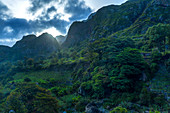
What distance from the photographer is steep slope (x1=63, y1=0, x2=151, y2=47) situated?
7050 cm

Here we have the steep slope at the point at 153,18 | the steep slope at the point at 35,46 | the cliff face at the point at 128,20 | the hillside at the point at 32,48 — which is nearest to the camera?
the steep slope at the point at 153,18

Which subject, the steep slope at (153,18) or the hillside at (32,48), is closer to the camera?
the steep slope at (153,18)

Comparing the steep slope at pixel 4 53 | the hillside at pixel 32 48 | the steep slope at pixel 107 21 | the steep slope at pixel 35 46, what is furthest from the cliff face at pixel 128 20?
the steep slope at pixel 4 53

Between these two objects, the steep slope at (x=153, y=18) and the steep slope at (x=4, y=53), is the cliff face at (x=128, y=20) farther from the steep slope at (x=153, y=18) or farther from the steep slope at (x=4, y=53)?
the steep slope at (x=4, y=53)

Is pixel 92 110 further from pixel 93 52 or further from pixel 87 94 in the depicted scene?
pixel 93 52

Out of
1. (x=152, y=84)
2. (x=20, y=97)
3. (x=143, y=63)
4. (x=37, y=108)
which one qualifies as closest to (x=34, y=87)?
(x=20, y=97)

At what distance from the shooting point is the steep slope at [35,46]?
115625mm

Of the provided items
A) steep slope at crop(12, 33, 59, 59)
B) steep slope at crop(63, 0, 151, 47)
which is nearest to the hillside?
steep slope at crop(12, 33, 59, 59)

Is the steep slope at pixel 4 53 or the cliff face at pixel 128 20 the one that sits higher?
the cliff face at pixel 128 20

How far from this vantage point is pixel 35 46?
122m

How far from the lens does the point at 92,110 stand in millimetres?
13273

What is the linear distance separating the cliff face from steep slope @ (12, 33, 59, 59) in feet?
81.6

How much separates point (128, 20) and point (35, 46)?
108 m

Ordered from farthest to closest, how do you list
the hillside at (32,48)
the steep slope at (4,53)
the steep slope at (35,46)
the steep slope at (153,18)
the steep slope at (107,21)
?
1. the steep slope at (35,46)
2. the hillside at (32,48)
3. the steep slope at (4,53)
4. the steep slope at (107,21)
5. the steep slope at (153,18)
